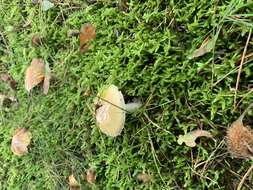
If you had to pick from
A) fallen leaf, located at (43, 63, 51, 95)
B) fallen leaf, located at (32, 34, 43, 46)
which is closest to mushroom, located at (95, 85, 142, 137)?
fallen leaf, located at (43, 63, 51, 95)

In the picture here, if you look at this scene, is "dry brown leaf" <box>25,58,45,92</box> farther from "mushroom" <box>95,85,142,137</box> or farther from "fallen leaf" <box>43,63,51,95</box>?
"mushroom" <box>95,85,142,137</box>

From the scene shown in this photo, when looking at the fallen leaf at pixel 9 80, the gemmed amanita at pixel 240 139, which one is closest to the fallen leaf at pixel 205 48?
the gemmed amanita at pixel 240 139

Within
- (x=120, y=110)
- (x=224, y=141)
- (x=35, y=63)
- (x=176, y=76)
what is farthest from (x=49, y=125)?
(x=224, y=141)

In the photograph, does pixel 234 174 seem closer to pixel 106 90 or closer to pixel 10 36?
pixel 106 90

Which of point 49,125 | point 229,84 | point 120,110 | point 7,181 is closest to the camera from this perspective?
point 229,84

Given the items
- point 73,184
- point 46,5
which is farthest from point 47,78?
point 73,184

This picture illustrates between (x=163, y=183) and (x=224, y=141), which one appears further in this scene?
(x=163, y=183)

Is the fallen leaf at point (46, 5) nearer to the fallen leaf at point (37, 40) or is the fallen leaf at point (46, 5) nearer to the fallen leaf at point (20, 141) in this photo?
the fallen leaf at point (37, 40)
